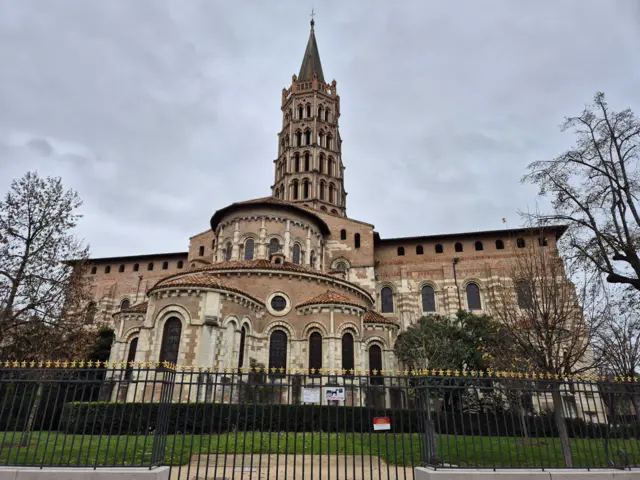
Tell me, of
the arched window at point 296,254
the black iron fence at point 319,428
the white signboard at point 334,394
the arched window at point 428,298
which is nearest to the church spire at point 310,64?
the arched window at point 296,254

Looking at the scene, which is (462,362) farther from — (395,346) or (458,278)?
(458,278)

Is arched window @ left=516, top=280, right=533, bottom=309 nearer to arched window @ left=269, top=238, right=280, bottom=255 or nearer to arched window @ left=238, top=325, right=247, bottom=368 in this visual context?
arched window @ left=238, top=325, right=247, bottom=368

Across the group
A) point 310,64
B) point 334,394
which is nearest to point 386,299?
point 334,394

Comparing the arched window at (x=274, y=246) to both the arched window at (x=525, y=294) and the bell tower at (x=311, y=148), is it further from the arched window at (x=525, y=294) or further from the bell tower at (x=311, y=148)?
the arched window at (x=525, y=294)

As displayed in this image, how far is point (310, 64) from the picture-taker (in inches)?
2210

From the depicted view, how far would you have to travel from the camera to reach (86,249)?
19.9 metres

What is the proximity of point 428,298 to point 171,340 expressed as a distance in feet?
73.3

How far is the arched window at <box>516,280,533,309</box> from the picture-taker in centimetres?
1443

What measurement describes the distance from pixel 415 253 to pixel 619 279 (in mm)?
22787

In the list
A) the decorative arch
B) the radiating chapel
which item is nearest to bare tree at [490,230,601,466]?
the radiating chapel

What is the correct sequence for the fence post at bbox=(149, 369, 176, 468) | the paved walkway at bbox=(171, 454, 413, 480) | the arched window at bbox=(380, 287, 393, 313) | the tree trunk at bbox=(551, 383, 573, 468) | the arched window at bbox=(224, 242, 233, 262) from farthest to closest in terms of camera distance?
1. the arched window at bbox=(380, 287, 393, 313)
2. the arched window at bbox=(224, 242, 233, 262)
3. the tree trunk at bbox=(551, 383, 573, 468)
4. the paved walkway at bbox=(171, 454, 413, 480)
5. the fence post at bbox=(149, 369, 176, 468)

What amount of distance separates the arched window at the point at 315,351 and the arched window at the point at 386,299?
12.4m

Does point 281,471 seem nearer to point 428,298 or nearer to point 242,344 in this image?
point 242,344

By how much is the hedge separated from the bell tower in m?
29.2
